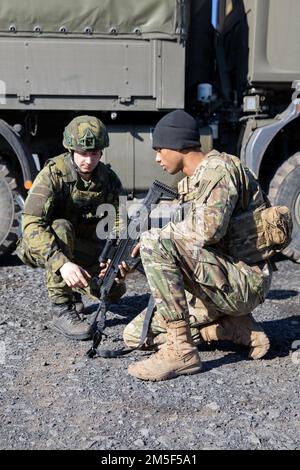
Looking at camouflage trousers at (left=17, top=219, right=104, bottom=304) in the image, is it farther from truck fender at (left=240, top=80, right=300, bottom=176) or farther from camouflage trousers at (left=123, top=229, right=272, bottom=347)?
truck fender at (left=240, top=80, right=300, bottom=176)

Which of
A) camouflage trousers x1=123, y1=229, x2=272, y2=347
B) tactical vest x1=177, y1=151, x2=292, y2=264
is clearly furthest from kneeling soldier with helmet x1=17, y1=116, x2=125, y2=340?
tactical vest x1=177, y1=151, x2=292, y2=264

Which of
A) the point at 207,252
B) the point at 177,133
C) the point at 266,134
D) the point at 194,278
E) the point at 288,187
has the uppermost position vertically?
the point at 177,133

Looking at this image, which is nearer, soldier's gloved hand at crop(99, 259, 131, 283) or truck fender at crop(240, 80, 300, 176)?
soldier's gloved hand at crop(99, 259, 131, 283)

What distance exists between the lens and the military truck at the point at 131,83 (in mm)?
5402

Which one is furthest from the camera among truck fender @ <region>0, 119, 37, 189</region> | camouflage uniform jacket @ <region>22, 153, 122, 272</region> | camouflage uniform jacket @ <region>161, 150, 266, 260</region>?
truck fender @ <region>0, 119, 37, 189</region>

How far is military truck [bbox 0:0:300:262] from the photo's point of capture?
5.40 metres

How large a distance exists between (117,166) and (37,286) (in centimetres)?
139

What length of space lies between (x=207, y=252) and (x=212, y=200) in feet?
0.91

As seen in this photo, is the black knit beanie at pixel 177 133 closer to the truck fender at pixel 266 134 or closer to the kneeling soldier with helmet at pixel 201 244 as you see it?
the kneeling soldier with helmet at pixel 201 244

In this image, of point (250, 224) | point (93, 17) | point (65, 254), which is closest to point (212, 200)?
point (250, 224)

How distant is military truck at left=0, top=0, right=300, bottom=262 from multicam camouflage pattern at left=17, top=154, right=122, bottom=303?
1408 mm

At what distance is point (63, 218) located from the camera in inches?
165

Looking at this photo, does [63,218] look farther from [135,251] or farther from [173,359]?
[173,359]

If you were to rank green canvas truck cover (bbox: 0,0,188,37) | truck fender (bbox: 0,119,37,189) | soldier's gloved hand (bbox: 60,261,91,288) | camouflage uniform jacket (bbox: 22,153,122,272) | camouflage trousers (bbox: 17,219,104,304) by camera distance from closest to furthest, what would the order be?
soldier's gloved hand (bbox: 60,261,91,288), camouflage uniform jacket (bbox: 22,153,122,272), camouflage trousers (bbox: 17,219,104,304), green canvas truck cover (bbox: 0,0,188,37), truck fender (bbox: 0,119,37,189)
